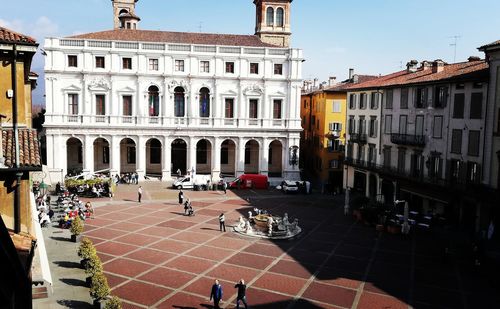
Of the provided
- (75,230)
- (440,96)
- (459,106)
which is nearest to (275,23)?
(440,96)

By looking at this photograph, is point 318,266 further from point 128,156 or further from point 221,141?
point 128,156

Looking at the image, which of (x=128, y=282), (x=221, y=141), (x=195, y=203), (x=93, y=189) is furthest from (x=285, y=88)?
(x=128, y=282)

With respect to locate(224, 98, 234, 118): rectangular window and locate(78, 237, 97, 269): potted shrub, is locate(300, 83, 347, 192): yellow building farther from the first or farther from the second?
locate(78, 237, 97, 269): potted shrub

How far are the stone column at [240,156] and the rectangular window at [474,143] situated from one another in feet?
88.0

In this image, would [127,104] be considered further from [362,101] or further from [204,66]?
[362,101]

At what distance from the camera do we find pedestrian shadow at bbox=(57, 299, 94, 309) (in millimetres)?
18078

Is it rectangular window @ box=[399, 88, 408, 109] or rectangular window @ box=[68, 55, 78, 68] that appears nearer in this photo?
rectangular window @ box=[399, 88, 408, 109]

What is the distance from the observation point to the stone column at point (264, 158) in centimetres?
5422

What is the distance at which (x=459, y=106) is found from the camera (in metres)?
34.4

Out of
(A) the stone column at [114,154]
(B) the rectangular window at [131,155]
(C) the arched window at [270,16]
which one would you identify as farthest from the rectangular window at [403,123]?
(B) the rectangular window at [131,155]

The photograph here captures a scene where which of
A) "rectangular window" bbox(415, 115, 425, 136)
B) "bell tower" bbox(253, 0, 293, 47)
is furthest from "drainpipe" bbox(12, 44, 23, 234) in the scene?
"bell tower" bbox(253, 0, 293, 47)

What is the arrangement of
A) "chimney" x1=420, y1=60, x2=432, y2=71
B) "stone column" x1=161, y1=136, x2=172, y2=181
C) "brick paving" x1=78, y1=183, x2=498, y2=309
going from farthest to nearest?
"stone column" x1=161, y1=136, x2=172, y2=181, "chimney" x1=420, y1=60, x2=432, y2=71, "brick paving" x1=78, y1=183, x2=498, y2=309

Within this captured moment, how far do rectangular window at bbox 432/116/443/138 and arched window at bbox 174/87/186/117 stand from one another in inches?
1096

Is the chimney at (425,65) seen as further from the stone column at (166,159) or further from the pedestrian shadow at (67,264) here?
the pedestrian shadow at (67,264)
